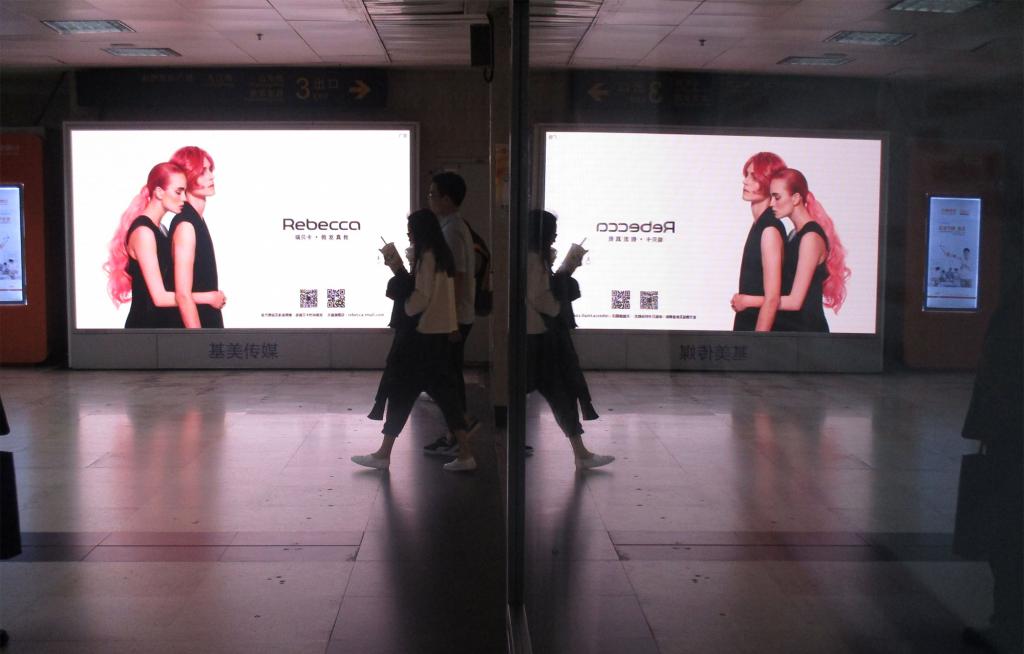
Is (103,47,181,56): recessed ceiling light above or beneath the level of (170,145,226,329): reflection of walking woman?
above

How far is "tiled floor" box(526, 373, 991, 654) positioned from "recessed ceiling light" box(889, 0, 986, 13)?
0.70 feet

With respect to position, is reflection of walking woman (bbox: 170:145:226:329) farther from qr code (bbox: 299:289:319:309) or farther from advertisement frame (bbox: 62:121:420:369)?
qr code (bbox: 299:289:319:309)

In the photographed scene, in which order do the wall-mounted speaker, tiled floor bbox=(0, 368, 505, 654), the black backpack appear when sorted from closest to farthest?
1. tiled floor bbox=(0, 368, 505, 654)
2. the wall-mounted speaker
3. the black backpack

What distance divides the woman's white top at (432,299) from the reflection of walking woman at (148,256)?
18.5 feet

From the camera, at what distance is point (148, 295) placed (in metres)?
10.6

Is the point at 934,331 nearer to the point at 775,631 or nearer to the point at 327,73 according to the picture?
the point at 775,631

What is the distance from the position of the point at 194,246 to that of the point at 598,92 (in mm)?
9696

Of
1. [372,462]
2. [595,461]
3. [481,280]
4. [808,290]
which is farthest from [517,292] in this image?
[481,280]

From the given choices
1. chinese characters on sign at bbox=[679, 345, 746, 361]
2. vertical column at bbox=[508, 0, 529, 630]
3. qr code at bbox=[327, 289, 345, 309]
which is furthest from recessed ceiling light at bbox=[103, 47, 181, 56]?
chinese characters on sign at bbox=[679, 345, 746, 361]

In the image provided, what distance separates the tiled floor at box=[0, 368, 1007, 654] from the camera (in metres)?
0.66

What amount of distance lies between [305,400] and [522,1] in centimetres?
611

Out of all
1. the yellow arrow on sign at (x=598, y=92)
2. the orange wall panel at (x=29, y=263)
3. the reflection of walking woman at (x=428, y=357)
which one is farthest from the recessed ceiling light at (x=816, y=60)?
the orange wall panel at (x=29, y=263)

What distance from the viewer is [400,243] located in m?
10.6

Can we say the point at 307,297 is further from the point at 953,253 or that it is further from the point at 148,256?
the point at 953,253
